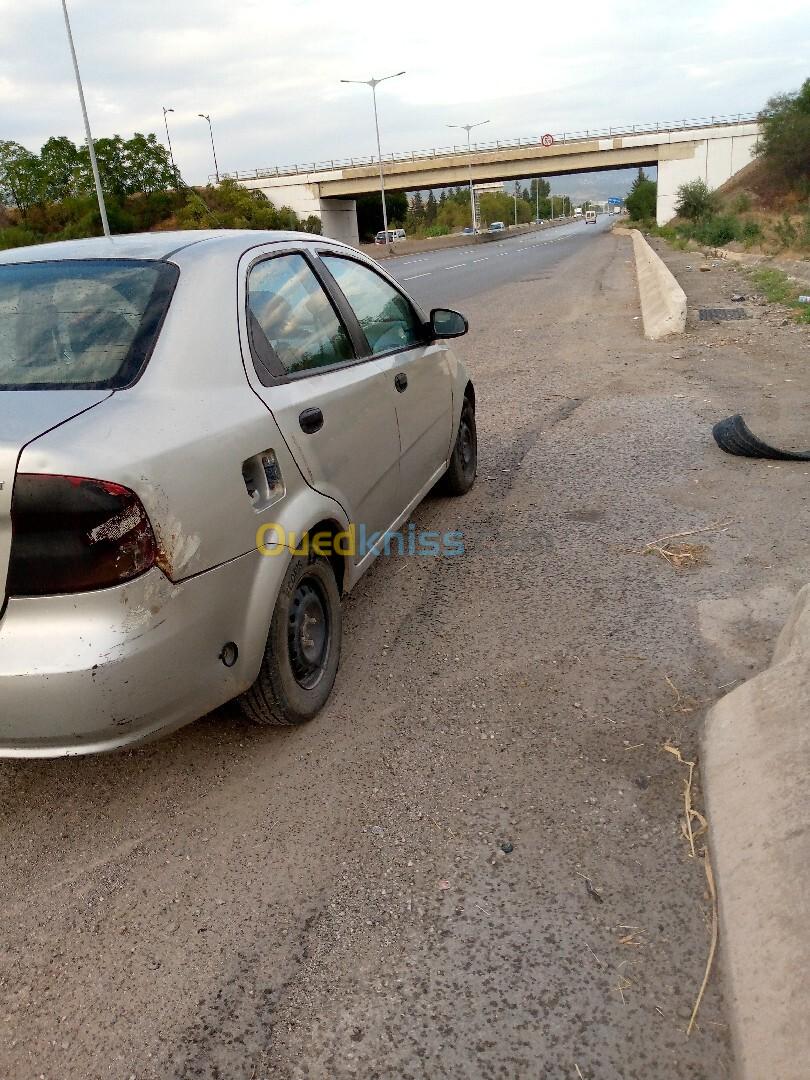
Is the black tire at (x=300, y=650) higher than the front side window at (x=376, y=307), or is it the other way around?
the front side window at (x=376, y=307)

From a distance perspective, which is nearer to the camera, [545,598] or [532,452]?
[545,598]

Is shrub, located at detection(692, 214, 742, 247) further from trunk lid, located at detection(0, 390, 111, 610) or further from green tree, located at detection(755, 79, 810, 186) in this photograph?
trunk lid, located at detection(0, 390, 111, 610)

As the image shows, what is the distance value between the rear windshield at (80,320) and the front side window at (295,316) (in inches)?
14.9

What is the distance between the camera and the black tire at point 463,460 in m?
5.65

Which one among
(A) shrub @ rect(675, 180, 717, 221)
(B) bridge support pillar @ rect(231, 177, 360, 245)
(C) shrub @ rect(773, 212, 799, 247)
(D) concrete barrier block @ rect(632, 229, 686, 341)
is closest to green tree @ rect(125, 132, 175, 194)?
(B) bridge support pillar @ rect(231, 177, 360, 245)

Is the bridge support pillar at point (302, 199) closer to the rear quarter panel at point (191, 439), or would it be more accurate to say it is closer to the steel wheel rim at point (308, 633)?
the steel wheel rim at point (308, 633)

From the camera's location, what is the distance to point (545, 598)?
4254mm

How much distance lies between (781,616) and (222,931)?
2.70 meters

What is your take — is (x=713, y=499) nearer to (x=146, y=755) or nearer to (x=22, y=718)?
(x=146, y=755)

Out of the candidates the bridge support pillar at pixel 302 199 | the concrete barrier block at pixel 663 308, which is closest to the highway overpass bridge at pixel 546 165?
the bridge support pillar at pixel 302 199

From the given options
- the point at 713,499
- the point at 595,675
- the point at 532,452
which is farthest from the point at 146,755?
the point at 532,452

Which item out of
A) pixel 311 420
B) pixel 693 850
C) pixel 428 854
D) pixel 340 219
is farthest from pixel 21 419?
pixel 340 219

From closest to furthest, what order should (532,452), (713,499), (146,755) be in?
(146,755) → (713,499) → (532,452)

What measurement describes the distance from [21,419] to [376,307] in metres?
2.36
